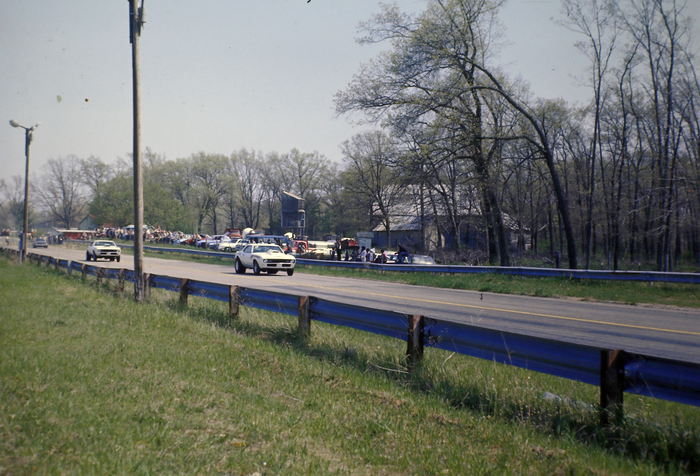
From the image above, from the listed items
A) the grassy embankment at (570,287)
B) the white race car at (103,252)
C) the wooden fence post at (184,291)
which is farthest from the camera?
the white race car at (103,252)

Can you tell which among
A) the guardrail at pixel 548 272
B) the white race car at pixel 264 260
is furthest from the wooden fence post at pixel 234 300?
the white race car at pixel 264 260

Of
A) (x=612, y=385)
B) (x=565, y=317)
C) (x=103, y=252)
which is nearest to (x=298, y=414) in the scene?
(x=612, y=385)

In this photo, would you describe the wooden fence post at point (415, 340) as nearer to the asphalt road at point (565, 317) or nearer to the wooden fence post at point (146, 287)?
the asphalt road at point (565, 317)

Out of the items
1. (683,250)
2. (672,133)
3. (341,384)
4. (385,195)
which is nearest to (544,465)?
(341,384)

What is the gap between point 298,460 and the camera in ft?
13.7

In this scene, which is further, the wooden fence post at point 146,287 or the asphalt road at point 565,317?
the wooden fence post at point 146,287

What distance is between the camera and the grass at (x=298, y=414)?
4.16 m

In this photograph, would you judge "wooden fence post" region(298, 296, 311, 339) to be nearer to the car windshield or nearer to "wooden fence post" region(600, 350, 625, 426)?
"wooden fence post" region(600, 350, 625, 426)

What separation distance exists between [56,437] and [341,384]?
3.09 m

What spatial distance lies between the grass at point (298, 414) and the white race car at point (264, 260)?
19.4 m

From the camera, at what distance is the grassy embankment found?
A: 1687cm

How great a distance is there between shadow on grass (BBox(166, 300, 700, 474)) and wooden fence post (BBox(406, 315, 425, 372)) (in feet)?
0.40

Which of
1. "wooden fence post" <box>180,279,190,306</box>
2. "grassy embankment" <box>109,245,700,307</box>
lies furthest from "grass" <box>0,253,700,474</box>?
"grassy embankment" <box>109,245,700,307</box>

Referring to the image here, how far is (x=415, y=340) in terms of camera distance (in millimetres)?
7000
